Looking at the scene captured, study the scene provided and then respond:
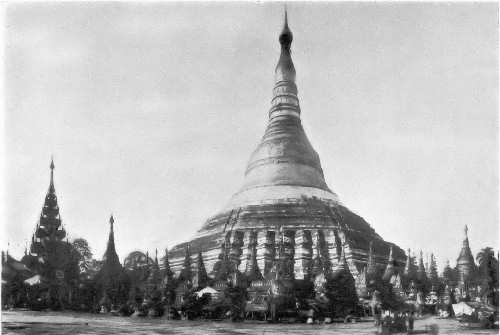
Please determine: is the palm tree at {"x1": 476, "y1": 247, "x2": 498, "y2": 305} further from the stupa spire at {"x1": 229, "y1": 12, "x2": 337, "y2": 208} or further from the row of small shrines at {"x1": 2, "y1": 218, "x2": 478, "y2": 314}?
the stupa spire at {"x1": 229, "y1": 12, "x2": 337, "y2": 208}

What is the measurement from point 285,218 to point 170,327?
17.2 m

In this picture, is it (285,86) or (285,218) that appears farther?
(285,86)

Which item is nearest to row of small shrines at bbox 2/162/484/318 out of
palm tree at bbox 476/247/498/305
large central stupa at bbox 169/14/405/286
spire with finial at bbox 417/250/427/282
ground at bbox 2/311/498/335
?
spire with finial at bbox 417/250/427/282

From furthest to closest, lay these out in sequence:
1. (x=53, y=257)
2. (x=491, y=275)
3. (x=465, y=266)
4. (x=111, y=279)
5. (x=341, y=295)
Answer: (x=53, y=257), (x=111, y=279), (x=465, y=266), (x=341, y=295), (x=491, y=275)

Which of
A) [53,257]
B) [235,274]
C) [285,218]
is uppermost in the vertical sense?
[285,218]

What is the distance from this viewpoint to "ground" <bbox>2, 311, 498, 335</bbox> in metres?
27.5

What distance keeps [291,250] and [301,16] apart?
1893 centimetres

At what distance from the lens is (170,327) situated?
2938cm

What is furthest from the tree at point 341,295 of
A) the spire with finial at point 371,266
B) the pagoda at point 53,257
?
the pagoda at point 53,257

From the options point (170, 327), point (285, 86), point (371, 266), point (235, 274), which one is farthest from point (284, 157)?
point (170, 327)

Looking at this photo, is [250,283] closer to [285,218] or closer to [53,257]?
[285,218]

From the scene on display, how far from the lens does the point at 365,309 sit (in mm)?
35000

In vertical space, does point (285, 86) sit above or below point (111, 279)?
above

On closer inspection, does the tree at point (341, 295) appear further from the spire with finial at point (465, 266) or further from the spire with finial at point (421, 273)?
the spire with finial at point (421, 273)
